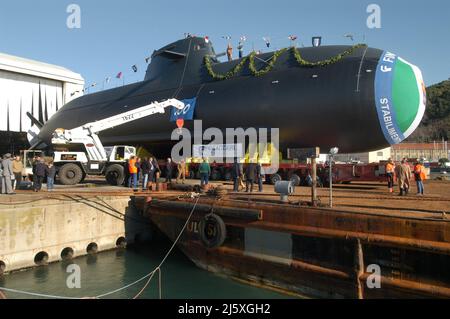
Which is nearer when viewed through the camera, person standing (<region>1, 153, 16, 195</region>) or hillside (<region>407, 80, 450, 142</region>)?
person standing (<region>1, 153, 16, 195</region>)

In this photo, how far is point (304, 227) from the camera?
31.7 feet

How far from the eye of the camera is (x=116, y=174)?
64.8 ft

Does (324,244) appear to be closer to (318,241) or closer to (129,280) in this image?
(318,241)

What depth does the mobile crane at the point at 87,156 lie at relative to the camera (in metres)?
19.4

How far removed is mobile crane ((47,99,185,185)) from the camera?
1939 centimetres

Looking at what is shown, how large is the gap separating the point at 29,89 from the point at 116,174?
33.6 metres

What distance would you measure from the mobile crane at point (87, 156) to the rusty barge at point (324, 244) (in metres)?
7.82

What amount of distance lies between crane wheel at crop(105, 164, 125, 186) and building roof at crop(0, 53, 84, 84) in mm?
30982

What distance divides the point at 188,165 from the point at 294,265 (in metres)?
13.1

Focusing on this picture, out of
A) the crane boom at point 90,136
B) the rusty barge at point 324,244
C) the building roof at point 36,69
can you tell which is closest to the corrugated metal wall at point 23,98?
the building roof at point 36,69
